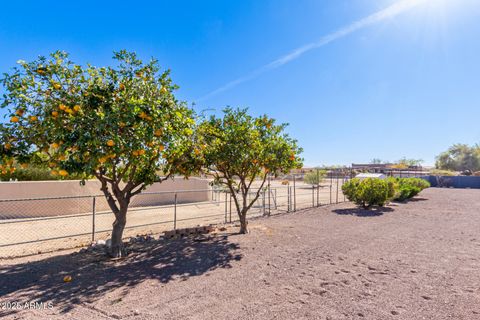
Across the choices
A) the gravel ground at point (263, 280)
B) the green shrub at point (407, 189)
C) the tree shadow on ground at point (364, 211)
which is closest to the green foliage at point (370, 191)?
the tree shadow on ground at point (364, 211)

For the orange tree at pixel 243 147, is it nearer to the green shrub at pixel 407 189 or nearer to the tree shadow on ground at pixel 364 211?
the tree shadow on ground at pixel 364 211

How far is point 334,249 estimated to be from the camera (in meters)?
7.70

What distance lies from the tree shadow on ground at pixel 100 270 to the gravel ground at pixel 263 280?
19mm

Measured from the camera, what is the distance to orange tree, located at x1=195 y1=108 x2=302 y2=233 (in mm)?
8266

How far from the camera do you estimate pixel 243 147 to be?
8.37m

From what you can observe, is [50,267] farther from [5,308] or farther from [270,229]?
[270,229]

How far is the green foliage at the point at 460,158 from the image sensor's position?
67500mm

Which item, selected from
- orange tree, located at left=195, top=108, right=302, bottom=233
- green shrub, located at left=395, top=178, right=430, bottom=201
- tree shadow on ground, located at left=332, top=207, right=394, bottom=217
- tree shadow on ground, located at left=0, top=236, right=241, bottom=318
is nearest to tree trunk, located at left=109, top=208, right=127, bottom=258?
tree shadow on ground, located at left=0, top=236, right=241, bottom=318

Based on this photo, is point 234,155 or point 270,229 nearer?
point 234,155

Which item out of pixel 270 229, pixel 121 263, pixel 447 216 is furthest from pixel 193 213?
pixel 447 216

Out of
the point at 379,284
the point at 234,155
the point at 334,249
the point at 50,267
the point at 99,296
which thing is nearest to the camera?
the point at 99,296

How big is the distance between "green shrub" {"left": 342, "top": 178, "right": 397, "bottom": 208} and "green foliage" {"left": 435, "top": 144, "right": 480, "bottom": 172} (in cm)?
6472

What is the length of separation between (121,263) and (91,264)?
2.02ft

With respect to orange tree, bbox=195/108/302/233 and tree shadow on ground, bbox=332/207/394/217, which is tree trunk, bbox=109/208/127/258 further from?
tree shadow on ground, bbox=332/207/394/217
